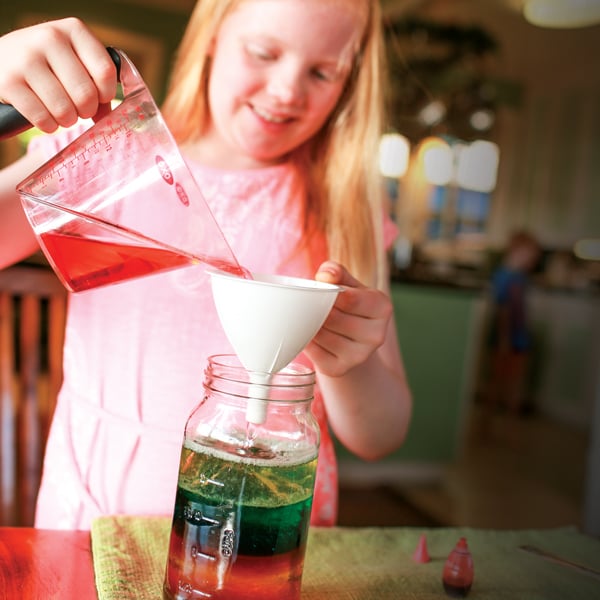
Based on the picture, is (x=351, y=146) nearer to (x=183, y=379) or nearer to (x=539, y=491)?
(x=183, y=379)

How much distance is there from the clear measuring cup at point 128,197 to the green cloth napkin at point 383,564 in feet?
0.85

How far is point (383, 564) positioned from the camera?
0.68 meters

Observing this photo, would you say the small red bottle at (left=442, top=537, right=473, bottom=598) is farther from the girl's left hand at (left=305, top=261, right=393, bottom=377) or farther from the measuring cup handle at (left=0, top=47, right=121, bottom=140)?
the measuring cup handle at (left=0, top=47, right=121, bottom=140)

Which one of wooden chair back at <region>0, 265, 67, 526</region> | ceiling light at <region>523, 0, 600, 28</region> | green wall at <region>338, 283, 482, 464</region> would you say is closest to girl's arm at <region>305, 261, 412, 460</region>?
wooden chair back at <region>0, 265, 67, 526</region>

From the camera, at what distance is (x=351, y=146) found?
3.17 feet

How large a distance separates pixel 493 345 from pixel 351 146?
4353 mm

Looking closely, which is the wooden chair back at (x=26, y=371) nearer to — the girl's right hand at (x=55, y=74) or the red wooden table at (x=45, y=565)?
the red wooden table at (x=45, y=565)

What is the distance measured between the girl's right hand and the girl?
269 mm

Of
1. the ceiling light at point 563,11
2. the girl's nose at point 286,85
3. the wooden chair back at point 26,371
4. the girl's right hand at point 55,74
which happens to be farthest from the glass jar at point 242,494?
the ceiling light at point 563,11

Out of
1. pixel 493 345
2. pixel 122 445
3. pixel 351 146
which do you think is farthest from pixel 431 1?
pixel 122 445

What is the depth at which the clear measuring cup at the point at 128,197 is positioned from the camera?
1.79ft

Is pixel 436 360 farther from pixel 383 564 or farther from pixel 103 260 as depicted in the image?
pixel 103 260

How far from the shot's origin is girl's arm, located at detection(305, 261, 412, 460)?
66cm

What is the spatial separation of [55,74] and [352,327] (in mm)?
332
